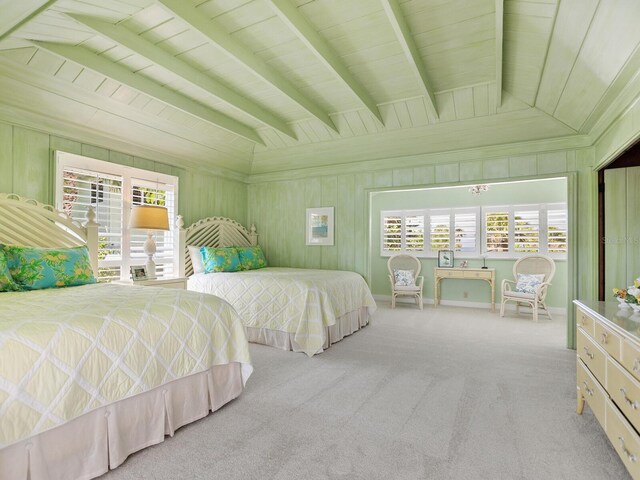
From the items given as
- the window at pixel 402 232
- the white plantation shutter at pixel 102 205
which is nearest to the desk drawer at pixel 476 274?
the window at pixel 402 232

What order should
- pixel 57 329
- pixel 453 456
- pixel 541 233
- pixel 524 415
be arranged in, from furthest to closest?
pixel 541 233 → pixel 524 415 → pixel 453 456 → pixel 57 329

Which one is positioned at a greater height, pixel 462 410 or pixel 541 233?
pixel 541 233

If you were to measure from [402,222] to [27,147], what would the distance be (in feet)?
19.3

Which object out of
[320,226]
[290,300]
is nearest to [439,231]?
[320,226]

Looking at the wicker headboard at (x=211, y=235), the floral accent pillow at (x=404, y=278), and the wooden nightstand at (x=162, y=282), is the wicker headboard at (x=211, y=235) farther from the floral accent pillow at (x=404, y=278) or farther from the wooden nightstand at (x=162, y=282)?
the floral accent pillow at (x=404, y=278)

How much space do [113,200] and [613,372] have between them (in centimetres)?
465

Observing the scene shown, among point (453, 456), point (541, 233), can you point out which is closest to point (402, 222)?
point (541, 233)

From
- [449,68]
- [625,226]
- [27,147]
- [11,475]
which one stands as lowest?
[11,475]

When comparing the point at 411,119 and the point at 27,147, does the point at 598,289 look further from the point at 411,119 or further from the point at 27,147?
the point at 27,147

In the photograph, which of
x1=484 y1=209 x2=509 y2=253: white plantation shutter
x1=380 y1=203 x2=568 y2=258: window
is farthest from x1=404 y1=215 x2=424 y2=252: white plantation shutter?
x1=484 y1=209 x2=509 y2=253: white plantation shutter

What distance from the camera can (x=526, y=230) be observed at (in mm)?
6043

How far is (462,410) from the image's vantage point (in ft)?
7.77

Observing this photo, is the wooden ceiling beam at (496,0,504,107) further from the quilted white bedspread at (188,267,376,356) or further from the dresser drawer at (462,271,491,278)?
the dresser drawer at (462,271,491,278)

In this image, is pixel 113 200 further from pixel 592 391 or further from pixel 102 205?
pixel 592 391
